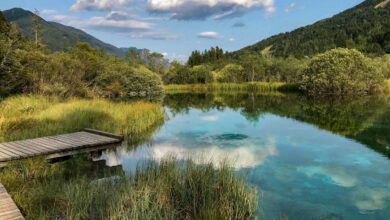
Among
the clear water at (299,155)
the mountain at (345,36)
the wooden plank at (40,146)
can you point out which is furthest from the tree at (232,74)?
the wooden plank at (40,146)

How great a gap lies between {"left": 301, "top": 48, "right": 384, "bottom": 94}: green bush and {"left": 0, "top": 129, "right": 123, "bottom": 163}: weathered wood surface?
112ft

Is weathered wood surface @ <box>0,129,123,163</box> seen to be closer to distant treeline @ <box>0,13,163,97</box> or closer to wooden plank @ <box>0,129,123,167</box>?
wooden plank @ <box>0,129,123,167</box>

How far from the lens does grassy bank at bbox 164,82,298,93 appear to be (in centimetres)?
5034

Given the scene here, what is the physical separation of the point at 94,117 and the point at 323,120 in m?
14.0

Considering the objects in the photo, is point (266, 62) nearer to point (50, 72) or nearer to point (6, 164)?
point (50, 72)

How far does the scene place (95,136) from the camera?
9117 mm

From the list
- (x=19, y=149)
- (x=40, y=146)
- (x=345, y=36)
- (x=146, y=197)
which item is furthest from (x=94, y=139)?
(x=345, y=36)

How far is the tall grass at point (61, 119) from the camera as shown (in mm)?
9872

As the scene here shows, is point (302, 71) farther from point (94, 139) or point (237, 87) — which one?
point (94, 139)

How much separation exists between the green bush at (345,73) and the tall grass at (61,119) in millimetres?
29005

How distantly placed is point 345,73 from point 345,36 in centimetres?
8108

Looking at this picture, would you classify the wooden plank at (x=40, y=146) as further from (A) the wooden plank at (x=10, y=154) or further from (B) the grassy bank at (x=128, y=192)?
(A) the wooden plank at (x=10, y=154)

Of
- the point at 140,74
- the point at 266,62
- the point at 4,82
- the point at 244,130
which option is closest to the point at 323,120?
the point at 244,130

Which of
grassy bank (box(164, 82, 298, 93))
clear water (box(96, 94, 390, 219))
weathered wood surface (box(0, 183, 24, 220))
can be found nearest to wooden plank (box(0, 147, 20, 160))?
weathered wood surface (box(0, 183, 24, 220))
